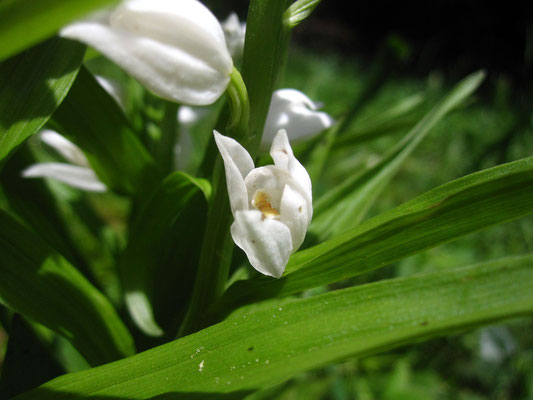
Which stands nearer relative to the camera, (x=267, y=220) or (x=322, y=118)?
(x=267, y=220)

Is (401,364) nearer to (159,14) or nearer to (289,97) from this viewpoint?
(289,97)

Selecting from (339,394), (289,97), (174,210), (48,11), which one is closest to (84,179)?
(174,210)

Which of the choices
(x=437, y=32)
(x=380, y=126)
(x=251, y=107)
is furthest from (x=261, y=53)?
(x=437, y=32)

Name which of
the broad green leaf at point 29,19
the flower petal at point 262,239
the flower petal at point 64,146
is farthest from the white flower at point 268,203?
the flower petal at point 64,146

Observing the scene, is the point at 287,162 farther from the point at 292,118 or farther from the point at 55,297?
the point at 55,297

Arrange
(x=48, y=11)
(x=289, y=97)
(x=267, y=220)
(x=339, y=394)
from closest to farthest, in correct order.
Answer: (x=48, y=11), (x=267, y=220), (x=289, y=97), (x=339, y=394)

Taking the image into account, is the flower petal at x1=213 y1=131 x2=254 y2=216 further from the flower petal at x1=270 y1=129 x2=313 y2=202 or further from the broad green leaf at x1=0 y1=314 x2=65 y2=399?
the broad green leaf at x1=0 y1=314 x2=65 y2=399

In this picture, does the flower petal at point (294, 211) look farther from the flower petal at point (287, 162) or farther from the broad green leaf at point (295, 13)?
the broad green leaf at point (295, 13)
